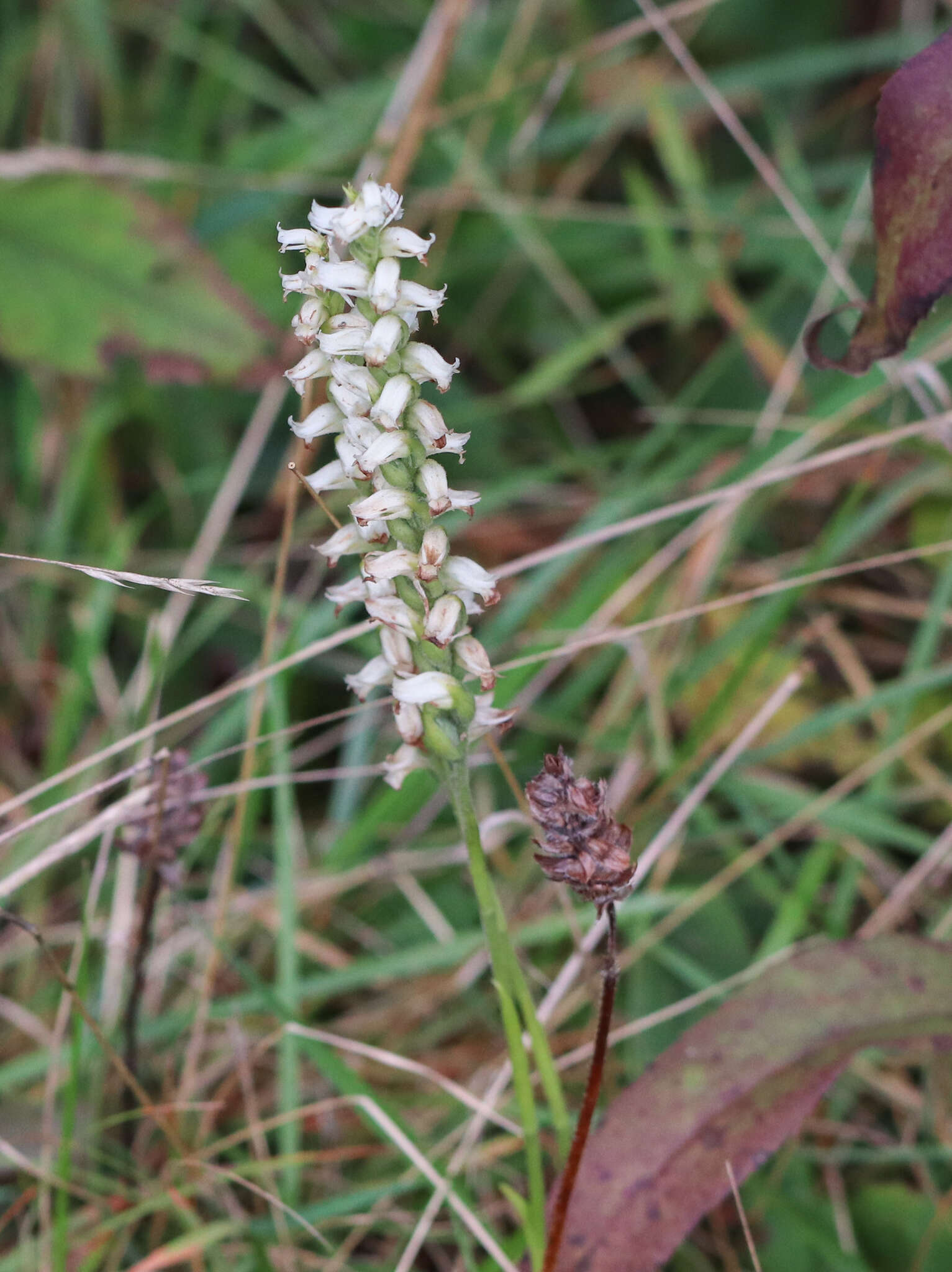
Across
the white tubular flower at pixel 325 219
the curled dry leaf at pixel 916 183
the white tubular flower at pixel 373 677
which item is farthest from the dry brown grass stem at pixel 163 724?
the curled dry leaf at pixel 916 183

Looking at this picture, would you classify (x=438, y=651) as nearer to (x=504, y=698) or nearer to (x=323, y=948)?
(x=504, y=698)

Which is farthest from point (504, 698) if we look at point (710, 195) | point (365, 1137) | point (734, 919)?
point (710, 195)

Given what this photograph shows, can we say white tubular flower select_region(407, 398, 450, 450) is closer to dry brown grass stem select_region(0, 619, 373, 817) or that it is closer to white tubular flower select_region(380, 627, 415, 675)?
white tubular flower select_region(380, 627, 415, 675)

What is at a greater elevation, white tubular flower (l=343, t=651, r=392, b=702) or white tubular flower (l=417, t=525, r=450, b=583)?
white tubular flower (l=417, t=525, r=450, b=583)

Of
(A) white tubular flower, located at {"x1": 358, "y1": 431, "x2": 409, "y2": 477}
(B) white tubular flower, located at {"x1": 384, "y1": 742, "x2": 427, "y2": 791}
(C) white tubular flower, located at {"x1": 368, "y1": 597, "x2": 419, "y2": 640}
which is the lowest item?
(B) white tubular flower, located at {"x1": 384, "y1": 742, "x2": 427, "y2": 791}

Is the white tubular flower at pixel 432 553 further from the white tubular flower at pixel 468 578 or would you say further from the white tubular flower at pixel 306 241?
the white tubular flower at pixel 306 241

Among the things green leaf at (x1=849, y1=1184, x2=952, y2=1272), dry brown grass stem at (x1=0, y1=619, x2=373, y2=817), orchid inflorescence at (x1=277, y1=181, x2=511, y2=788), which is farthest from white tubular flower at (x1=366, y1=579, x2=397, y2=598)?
green leaf at (x1=849, y1=1184, x2=952, y2=1272)
